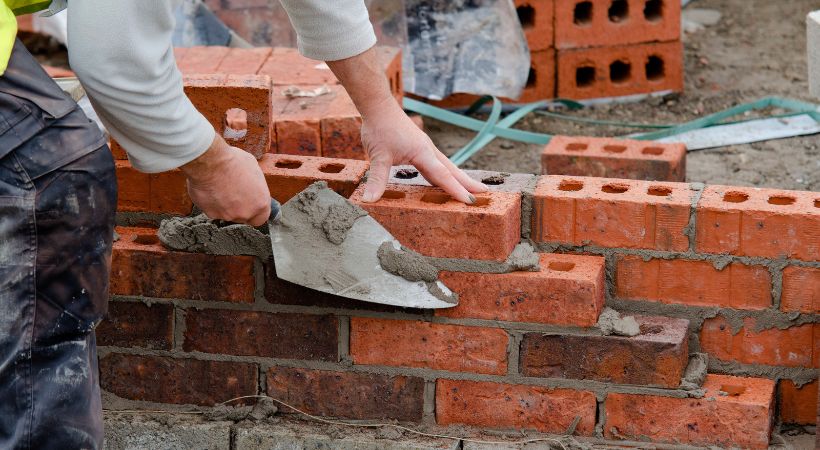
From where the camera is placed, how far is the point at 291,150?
3.68m

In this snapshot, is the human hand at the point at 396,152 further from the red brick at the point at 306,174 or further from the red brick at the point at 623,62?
the red brick at the point at 623,62

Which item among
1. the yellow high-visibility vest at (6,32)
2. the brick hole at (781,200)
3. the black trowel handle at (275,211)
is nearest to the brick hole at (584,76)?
the brick hole at (781,200)

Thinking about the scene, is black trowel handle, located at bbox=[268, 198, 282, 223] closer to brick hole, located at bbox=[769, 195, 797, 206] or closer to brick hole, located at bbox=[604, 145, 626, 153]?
brick hole, located at bbox=[769, 195, 797, 206]

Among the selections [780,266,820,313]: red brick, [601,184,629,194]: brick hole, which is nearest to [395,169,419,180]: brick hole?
[601,184,629,194]: brick hole

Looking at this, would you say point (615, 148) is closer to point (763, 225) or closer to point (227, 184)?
point (763, 225)

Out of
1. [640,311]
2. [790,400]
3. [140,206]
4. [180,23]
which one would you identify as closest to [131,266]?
[140,206]

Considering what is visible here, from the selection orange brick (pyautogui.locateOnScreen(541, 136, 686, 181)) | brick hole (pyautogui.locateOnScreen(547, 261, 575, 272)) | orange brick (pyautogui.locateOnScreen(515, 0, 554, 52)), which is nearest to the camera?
brick hole (pyautogui.locateOnScreen(547, 261, 575, 272))

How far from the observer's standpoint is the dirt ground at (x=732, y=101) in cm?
450

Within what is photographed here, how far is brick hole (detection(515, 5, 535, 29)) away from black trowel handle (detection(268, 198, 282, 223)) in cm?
279

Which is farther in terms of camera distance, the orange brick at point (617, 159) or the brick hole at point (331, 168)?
the orange brick at point (617, 159)

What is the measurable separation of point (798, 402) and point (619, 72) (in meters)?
2.80

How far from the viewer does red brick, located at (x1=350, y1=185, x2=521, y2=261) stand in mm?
2906

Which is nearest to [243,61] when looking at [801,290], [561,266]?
[561,266]

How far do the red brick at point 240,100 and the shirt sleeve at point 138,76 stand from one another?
73cm
